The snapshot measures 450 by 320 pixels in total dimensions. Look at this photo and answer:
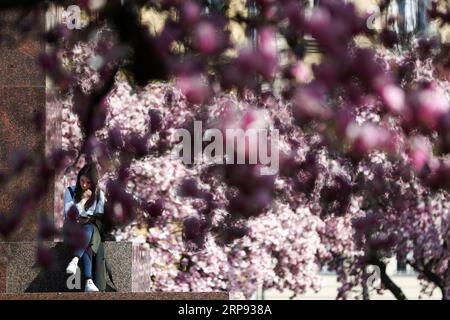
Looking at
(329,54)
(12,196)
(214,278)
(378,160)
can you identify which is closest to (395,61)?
(378,160)

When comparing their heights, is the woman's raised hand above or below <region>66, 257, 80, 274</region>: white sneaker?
above

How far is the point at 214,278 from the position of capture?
18906 mm

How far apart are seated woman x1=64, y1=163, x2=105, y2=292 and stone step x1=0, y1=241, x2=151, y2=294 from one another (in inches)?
7.2

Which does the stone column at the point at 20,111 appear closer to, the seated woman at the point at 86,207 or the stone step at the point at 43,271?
the stone step at the point at 43,271

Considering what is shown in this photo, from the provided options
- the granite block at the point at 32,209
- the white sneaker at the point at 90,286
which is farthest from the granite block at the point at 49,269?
the granite block at the point at 32,209

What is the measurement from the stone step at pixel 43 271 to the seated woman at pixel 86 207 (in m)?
0.18

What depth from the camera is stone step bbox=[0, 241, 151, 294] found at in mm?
11523

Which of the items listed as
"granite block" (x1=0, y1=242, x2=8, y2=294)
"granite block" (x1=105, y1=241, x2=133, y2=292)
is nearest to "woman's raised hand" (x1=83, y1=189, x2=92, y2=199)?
"granite block" (x1=105, y1=241, x2=133, y2=292)

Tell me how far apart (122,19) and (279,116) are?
14.4m

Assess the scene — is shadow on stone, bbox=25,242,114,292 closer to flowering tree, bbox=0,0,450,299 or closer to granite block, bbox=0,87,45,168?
flowering tree, bbox=0,0,450,299

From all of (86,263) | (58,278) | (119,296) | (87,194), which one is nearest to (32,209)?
(58,278)
